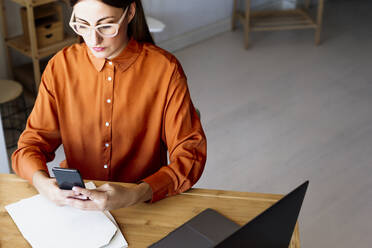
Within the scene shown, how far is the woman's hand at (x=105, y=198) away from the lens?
126 cm

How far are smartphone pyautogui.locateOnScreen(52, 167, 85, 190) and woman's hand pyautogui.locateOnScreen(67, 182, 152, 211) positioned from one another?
0.02 meters

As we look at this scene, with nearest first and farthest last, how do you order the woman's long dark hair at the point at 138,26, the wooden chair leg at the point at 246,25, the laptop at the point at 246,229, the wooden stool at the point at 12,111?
the laptop at the point at 246,229
the woman's long dark hair at the point at 138,26
the wooden stool at the point at 12,111
the wooden chair leg at the point at 246,25

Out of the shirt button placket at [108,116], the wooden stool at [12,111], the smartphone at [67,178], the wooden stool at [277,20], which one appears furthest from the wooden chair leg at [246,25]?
the smartphone at [67,178]

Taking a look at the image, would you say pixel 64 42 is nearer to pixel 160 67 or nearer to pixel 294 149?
pixel 294 149

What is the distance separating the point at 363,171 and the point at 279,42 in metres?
1.86

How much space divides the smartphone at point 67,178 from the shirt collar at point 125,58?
413 millimetres

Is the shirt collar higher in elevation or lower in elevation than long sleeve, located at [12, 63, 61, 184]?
higher

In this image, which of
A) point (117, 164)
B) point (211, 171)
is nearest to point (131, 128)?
point (117, 164)

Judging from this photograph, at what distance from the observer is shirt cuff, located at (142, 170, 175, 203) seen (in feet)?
4.60

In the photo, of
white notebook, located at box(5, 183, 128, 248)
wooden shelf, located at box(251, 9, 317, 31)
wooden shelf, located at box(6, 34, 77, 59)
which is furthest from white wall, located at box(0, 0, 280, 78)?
white notebook, located at box(5, 183, 128, 248)

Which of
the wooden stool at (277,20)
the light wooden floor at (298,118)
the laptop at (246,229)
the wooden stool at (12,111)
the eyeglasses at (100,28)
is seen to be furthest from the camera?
the wooden stool at (277,20)

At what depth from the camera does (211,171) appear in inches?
116

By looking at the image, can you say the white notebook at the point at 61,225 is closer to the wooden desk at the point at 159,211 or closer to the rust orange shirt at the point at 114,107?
the wooden desk at the point at 159,211

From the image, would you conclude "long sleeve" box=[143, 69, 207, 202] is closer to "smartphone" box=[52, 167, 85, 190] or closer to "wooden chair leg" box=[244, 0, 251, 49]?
"smartphone" box=[52, 167, 85, 190]
